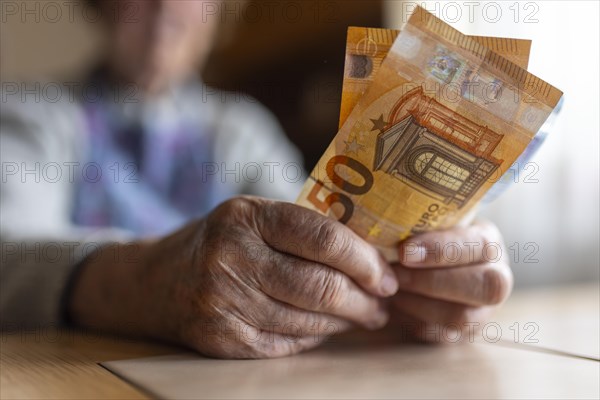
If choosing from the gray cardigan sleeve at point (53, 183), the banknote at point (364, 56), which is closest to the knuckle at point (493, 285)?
the banknote at point (364, 56)

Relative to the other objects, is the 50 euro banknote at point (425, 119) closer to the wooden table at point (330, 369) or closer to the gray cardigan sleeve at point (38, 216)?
the wooden table at point (330, 369)

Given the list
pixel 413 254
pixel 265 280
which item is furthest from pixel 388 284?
pixel 265 280

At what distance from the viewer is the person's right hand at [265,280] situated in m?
0.64

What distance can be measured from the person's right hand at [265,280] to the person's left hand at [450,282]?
0.06 m

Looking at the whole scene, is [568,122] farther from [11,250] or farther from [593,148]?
[11,250]

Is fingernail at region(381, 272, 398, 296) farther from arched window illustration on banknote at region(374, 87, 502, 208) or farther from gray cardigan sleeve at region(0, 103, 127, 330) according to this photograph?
gray cardigan sleeve at region(0, 103, 127, 330)

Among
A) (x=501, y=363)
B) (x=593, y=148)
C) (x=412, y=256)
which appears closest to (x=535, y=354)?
(x=501, y=363)

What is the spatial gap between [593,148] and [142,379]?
1.76m

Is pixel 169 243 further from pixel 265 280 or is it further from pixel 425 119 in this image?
pixel 425 119

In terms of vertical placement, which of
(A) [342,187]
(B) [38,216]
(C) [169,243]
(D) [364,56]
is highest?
(D) [364,56]

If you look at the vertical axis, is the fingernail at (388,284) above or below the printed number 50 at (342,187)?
below

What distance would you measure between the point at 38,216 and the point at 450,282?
0.81m

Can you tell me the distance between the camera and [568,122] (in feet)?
6.31

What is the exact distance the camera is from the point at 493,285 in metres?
0.75
